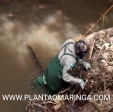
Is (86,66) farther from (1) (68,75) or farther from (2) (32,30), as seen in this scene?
(2) (32,30)

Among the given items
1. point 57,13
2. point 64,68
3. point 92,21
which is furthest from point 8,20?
point 64,68

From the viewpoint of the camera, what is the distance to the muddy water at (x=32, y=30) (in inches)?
301

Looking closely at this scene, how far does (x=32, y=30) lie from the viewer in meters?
8.89

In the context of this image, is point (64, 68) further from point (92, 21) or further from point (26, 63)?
point (92, 21)

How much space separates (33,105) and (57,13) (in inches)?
130

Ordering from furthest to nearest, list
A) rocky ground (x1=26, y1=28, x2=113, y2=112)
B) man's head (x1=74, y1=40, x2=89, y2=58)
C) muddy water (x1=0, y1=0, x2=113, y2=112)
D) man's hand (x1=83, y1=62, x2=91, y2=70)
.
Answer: muddy water (x1=0, y1=0, x2=113, y2=112)
man's hand (x1=83, y1=62, x2=91, y2=70)
rocky ground (x1=26, y1=28, x2=113, y2=112)
man's head (x1=74, y1=40, x2=89, y2=58)

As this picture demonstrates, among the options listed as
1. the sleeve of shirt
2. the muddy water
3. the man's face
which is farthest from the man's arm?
the muddy water

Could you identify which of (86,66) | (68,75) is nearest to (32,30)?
(86,66)

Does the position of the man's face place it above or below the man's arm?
above

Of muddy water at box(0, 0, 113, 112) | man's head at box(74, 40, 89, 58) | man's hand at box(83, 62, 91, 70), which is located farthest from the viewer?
muddy water at box(0, 0, 113, 112)

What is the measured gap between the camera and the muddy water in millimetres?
7641

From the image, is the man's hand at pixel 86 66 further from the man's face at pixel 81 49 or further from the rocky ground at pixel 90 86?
the man's face at pixel 81 49

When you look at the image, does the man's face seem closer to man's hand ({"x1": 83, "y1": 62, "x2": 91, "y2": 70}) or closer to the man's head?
the man's head

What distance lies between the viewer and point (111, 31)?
7.56 meters
